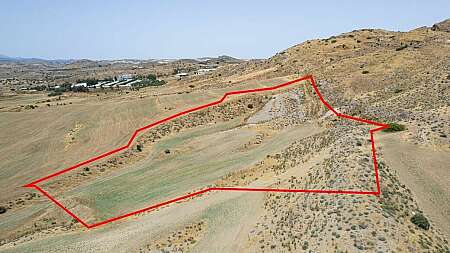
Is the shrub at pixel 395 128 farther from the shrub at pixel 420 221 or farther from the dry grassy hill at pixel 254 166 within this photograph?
the shrub at pixel 420 221

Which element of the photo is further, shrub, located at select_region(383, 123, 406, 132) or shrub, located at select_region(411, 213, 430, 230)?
shrub, located at select_region(383, 123, 406, 132)

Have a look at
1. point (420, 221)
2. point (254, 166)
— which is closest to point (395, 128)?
point (254, 166)

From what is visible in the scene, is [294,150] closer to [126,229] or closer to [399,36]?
[126,229]

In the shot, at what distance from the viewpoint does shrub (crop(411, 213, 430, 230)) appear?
19.9 metres

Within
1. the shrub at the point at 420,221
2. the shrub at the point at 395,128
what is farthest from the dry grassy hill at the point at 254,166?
the shrub at the point at 395,128

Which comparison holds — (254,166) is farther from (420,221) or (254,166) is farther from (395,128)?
(420,221)

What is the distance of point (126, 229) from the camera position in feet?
90.3

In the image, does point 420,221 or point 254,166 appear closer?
point 420,221

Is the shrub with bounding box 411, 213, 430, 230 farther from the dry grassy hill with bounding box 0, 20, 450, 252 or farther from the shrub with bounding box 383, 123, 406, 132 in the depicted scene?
the shrub with bounding box 383, 123, 406, 132

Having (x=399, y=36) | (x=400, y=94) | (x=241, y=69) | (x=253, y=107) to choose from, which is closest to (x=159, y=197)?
(x=253, y=107)

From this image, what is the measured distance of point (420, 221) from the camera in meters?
20.1

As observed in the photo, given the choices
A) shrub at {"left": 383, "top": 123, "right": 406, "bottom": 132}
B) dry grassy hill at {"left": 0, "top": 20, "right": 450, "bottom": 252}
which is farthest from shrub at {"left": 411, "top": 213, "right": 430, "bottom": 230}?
shrub at {"left": 383, "top": 123, "right": 406, "bottom": 132}

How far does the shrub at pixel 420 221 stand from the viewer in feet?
65.3

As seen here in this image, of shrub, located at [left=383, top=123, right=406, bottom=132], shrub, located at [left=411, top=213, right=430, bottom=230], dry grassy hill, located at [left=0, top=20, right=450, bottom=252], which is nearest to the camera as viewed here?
shrub, located at [left=411, top=213, right=430, bottom=230]
